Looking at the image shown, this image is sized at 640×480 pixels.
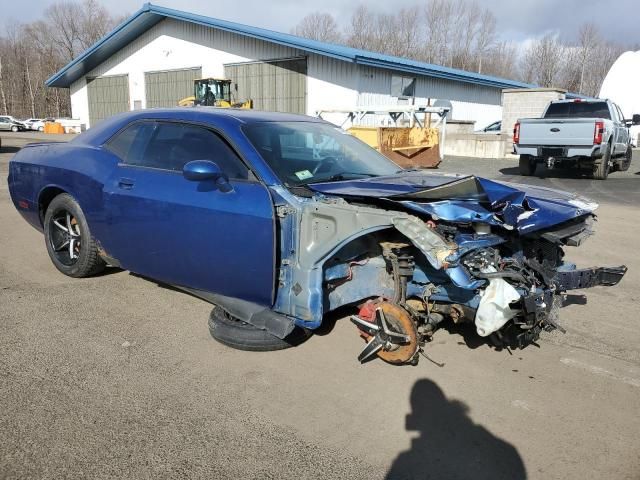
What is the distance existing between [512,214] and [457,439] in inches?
50.3

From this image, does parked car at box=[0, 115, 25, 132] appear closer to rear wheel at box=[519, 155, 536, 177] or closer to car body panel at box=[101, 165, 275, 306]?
rear wheel at box=[519, 155, 536, 177]

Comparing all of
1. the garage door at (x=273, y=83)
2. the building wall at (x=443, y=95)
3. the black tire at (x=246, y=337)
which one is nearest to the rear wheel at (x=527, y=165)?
the building wall at (x=443, y=95)

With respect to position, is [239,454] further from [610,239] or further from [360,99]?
[360,99]

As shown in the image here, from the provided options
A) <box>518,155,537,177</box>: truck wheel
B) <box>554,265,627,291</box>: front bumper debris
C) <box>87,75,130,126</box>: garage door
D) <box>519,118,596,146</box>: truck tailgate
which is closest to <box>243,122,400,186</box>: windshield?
<box>554,265,627,291</box>: front bumper debris

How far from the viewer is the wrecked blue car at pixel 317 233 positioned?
3.04m

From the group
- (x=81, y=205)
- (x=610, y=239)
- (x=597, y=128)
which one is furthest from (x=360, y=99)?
(x=81, y=205)

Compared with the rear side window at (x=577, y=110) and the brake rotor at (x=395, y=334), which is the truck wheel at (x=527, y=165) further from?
the brake rotor at (x=395, y=334)

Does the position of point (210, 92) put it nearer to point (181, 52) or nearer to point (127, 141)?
point (181, 52)

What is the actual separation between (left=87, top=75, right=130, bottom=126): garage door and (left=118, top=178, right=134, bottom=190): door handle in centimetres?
2894

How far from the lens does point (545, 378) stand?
3371mm

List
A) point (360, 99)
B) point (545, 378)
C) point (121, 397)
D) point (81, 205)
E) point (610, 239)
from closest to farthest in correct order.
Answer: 1. point (121, 397)
2. point (545, 378)
3. point (81, 205)
4. point (610, 239)
5. point (360, 99)

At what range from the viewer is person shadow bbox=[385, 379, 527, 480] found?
8.14 ft

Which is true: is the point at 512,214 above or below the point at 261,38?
below

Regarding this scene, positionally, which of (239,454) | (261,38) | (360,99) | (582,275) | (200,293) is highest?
(261,38)
